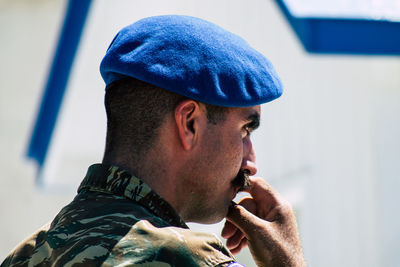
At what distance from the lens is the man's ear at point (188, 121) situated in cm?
146

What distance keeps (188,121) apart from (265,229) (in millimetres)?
384

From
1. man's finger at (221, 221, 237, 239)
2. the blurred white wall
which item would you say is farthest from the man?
the blurred white wall

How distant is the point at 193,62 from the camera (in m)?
1.44

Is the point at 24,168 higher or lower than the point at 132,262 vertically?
lower

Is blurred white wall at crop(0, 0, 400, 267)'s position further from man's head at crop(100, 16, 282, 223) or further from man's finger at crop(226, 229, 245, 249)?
man's head at crop(100, 16, 282, 223)

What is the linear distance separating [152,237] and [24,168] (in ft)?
22.1

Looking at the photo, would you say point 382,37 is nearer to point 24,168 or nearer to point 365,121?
point 365,121

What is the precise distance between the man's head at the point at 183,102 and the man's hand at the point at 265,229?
12 cm

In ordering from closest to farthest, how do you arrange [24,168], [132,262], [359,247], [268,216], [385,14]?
[132,262] < [268,216] < [385,14] < [359,247] < [24,168]

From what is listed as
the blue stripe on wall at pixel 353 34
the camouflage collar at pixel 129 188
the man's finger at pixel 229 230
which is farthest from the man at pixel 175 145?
the blue stripe on wall at pixel 353 34

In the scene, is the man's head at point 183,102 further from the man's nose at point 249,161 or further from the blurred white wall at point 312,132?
the blurred white wall at point 312,132

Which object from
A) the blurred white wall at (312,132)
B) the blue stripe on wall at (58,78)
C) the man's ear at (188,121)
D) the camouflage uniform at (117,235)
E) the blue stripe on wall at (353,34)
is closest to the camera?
the camouflage uniform at (117,235)

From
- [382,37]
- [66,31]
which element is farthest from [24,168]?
[382,37]

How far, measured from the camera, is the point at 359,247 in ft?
16.0
